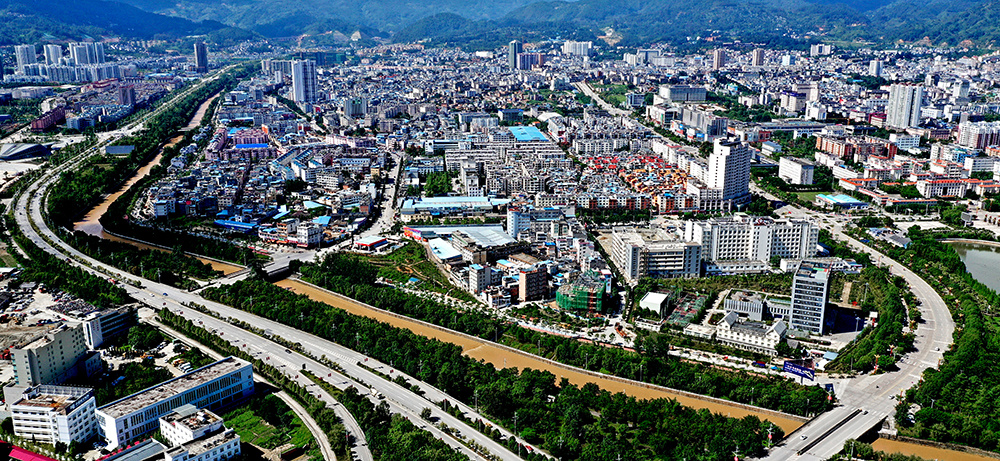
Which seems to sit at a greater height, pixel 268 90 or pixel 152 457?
pixel 268 90

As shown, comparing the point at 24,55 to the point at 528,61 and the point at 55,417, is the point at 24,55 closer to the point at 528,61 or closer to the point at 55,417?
the point at 528,61

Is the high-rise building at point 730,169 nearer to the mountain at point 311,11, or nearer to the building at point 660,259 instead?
the building at point 660,259

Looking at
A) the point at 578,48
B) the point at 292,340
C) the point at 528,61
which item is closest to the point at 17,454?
the point at 292,340

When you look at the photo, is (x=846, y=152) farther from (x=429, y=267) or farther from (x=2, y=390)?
(x=2, y=390)

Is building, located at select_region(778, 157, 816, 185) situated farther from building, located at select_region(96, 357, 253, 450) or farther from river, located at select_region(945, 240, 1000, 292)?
building, located at select_region(96, 357, 253, 450)

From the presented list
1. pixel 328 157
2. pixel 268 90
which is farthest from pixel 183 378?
pixel 268 90

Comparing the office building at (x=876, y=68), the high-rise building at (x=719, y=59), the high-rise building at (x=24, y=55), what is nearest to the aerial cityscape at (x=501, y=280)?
the office building at (x=876, y=68)

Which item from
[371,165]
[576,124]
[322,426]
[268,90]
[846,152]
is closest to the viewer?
[322,426]
